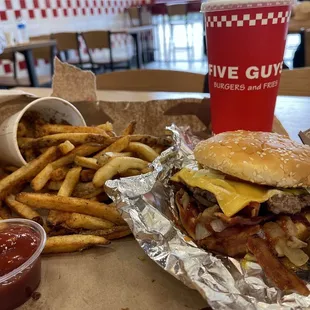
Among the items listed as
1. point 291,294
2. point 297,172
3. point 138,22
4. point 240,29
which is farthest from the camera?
point 138,22

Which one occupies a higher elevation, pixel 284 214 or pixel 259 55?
pixel 259 55

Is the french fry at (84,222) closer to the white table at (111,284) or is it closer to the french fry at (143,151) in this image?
the white table at (111,284)

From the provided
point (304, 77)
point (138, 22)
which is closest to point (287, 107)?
point (304, 77)

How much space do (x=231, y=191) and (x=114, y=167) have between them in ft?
1.28

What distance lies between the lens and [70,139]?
129cm

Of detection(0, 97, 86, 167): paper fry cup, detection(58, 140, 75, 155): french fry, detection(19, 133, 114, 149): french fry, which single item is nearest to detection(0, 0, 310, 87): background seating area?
detection(0, 97, 86, 167): paper fry cup

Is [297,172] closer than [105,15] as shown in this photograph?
Yes

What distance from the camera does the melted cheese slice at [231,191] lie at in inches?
34.7

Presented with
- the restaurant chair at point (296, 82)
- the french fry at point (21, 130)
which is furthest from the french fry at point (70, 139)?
the restaurant chair at point (296, 82)

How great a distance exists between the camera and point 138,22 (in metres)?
9.96

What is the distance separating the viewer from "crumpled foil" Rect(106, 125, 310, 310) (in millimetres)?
760

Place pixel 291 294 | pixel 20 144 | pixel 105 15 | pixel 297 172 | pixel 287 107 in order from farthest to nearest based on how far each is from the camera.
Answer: pixel 105 15
pixel 287 107
pixel 20 144
pixel 297 172
pixel 291 294

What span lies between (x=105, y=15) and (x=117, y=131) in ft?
26.5

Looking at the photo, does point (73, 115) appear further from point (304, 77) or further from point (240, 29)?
point (304, 77)
